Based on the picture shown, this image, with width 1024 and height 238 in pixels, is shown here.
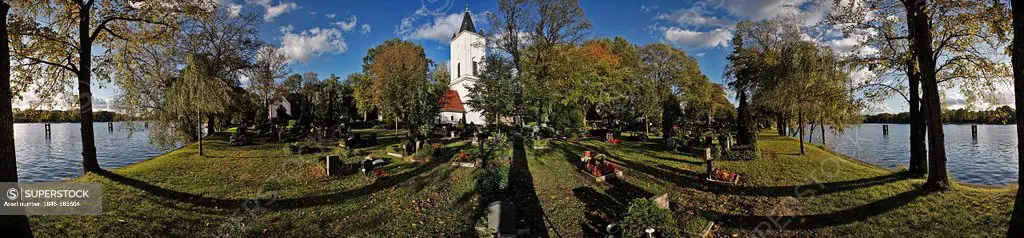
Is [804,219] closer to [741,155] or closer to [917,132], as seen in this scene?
[917,132]

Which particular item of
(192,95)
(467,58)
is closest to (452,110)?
(467,58)

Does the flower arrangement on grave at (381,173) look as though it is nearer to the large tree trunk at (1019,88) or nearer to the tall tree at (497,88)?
the large tree trunk at (1019,88)

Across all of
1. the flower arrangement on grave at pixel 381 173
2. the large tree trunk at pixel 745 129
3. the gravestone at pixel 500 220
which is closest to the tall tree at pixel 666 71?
the large tree trunk at pixel 745 129

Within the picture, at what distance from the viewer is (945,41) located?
9.66 metres

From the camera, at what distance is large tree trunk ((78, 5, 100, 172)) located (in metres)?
11.0

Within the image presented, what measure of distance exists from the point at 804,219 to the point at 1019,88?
3.79 meters

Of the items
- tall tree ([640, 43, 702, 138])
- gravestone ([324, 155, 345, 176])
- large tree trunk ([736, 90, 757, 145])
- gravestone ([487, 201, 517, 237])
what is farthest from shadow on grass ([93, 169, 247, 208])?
tall tree ([640, 43, 702, 138])

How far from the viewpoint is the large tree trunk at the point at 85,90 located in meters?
11.0

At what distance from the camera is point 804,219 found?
784 centimetres

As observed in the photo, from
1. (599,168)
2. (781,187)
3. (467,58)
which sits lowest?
(781,187)

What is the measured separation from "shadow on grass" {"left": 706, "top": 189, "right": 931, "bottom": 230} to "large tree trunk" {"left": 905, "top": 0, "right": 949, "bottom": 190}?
2026mm

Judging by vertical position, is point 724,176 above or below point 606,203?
above

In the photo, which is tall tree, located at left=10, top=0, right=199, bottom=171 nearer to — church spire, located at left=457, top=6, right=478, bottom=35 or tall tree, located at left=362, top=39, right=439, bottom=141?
tall tree, located at left=362, top=39, right=439, bottom=141

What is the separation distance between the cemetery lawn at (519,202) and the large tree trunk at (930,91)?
0.45 m
